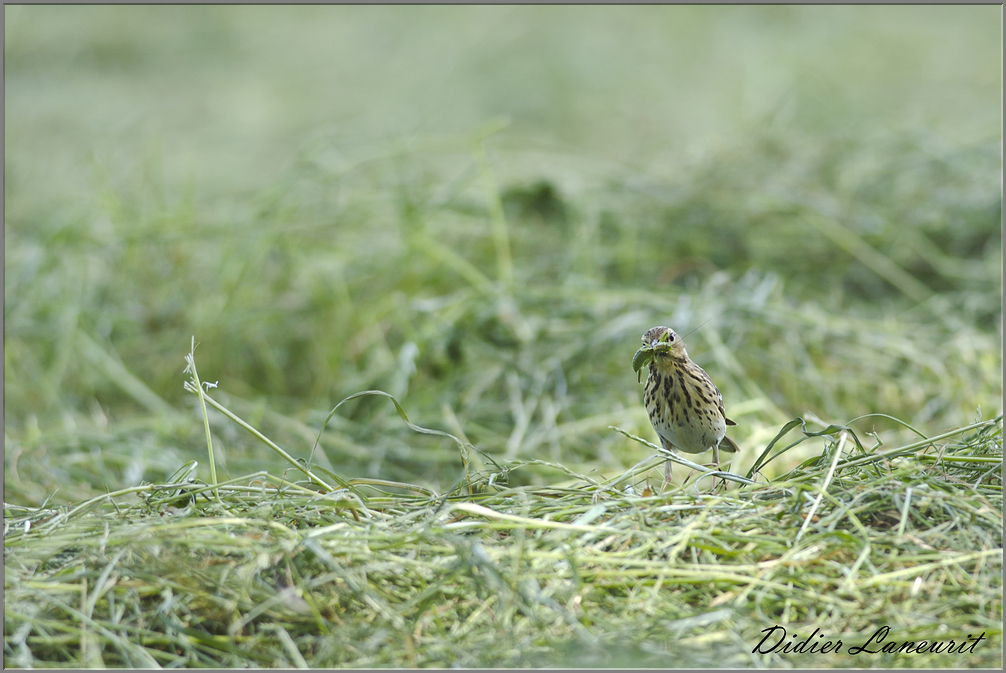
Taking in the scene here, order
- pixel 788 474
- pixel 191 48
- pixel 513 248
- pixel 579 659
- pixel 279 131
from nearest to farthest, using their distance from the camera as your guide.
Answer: pixel 579 659
pixel 788 474
pixel 513 248
pixel 279 131
pixel 191 48

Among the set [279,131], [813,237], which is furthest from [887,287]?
[279,131]

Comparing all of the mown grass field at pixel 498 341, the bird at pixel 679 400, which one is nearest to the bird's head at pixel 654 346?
the bird at pixel 679 400

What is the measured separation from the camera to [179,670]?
1.45m

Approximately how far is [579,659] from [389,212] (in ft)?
12.3

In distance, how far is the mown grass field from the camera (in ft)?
5.14

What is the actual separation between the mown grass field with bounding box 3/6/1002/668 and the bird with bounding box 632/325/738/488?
0.51 ft

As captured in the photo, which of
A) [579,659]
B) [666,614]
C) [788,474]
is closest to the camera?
[579,659]

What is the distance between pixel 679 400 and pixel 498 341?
1407 millimetres

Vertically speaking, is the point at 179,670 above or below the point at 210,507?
A: below

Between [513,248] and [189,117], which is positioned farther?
[189,117]

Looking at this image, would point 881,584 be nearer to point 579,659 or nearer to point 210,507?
point 579,659
